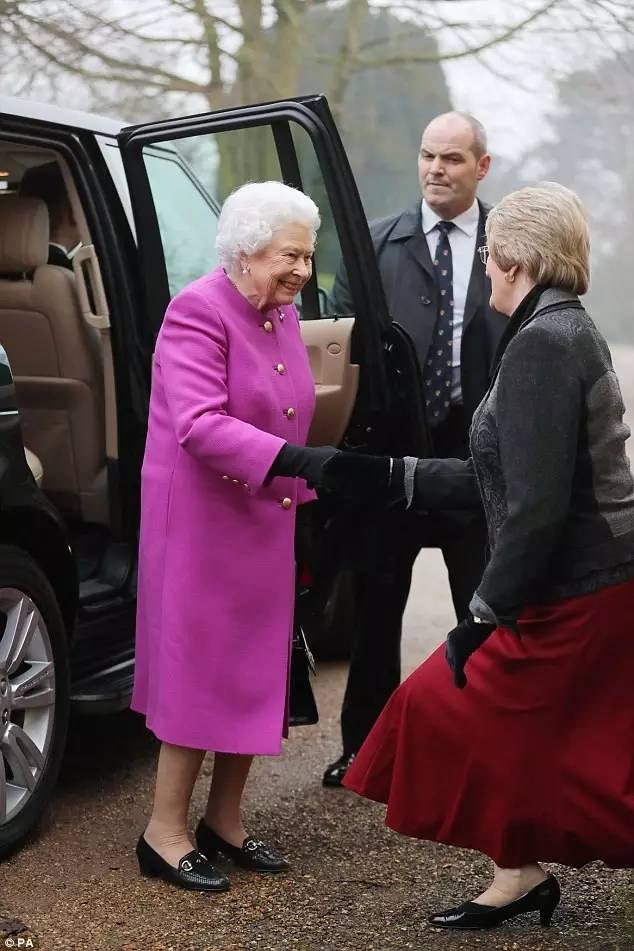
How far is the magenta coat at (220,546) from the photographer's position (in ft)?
11.5

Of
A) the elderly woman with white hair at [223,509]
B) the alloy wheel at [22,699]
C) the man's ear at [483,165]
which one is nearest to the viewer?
the elderly woman with white hair at [223,509]

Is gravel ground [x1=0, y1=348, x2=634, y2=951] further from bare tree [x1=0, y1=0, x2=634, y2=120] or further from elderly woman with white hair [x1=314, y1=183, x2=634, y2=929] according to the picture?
bare tree [x1=0, y1=0, x2=634, y2=120]

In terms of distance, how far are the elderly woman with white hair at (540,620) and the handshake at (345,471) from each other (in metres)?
0.31

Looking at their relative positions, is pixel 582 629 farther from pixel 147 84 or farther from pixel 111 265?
pixel 147 84

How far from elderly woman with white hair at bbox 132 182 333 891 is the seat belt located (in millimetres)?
1030

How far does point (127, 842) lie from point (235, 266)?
5.30 feet

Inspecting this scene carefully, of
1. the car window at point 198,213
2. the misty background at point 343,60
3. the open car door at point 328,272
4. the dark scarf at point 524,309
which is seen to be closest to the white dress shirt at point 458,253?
the open car door at point 328,272

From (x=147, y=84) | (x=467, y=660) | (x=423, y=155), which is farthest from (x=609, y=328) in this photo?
(x=467, y=660)

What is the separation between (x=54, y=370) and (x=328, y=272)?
1.09 meters

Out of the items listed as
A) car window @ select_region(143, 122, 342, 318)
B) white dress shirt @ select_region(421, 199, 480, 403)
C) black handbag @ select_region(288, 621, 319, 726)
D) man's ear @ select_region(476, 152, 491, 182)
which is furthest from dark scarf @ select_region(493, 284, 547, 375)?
man's ear @ select_region(476, 152, 491, 182)

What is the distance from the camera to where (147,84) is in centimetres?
1345

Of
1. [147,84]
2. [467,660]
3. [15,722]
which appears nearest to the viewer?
[467,660]

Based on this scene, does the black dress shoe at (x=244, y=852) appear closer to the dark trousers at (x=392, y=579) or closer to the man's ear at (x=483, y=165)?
the dark trousers at (x=392, y=579)

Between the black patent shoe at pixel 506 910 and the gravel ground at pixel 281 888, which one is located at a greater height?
the black patent shoe at pixel 506 910
